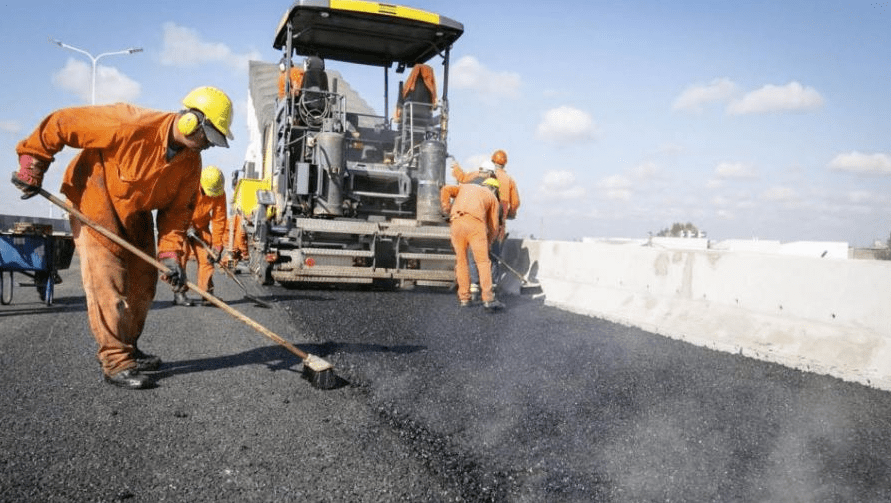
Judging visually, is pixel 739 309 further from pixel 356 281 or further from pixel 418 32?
pixel 418 32

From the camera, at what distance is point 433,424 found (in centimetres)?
295

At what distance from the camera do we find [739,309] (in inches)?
188

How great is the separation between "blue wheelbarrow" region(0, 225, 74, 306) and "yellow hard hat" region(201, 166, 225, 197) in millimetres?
1524

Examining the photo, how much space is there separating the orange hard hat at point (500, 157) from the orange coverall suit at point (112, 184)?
193 inches

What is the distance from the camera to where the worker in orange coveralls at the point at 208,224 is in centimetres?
699

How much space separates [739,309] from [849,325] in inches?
33.1

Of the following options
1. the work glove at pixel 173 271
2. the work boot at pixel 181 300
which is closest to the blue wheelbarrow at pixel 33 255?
the work boot at pixel 181 300

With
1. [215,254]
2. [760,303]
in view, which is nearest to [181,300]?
[215,254]

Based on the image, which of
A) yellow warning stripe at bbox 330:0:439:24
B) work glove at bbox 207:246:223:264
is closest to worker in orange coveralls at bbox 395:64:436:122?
yellow warning stripe at bbox 330:0:439:24

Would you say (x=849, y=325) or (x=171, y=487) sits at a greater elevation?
(x=849, y=325)

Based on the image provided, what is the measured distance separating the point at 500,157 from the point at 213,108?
16.5ft

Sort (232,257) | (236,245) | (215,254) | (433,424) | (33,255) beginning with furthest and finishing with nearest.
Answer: (236,245) < (232,257) < (215,254) < (33,255) < (433,424)

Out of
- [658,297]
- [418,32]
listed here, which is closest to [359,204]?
[418,32]

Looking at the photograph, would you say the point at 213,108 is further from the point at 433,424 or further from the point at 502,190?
the point at 502,190
